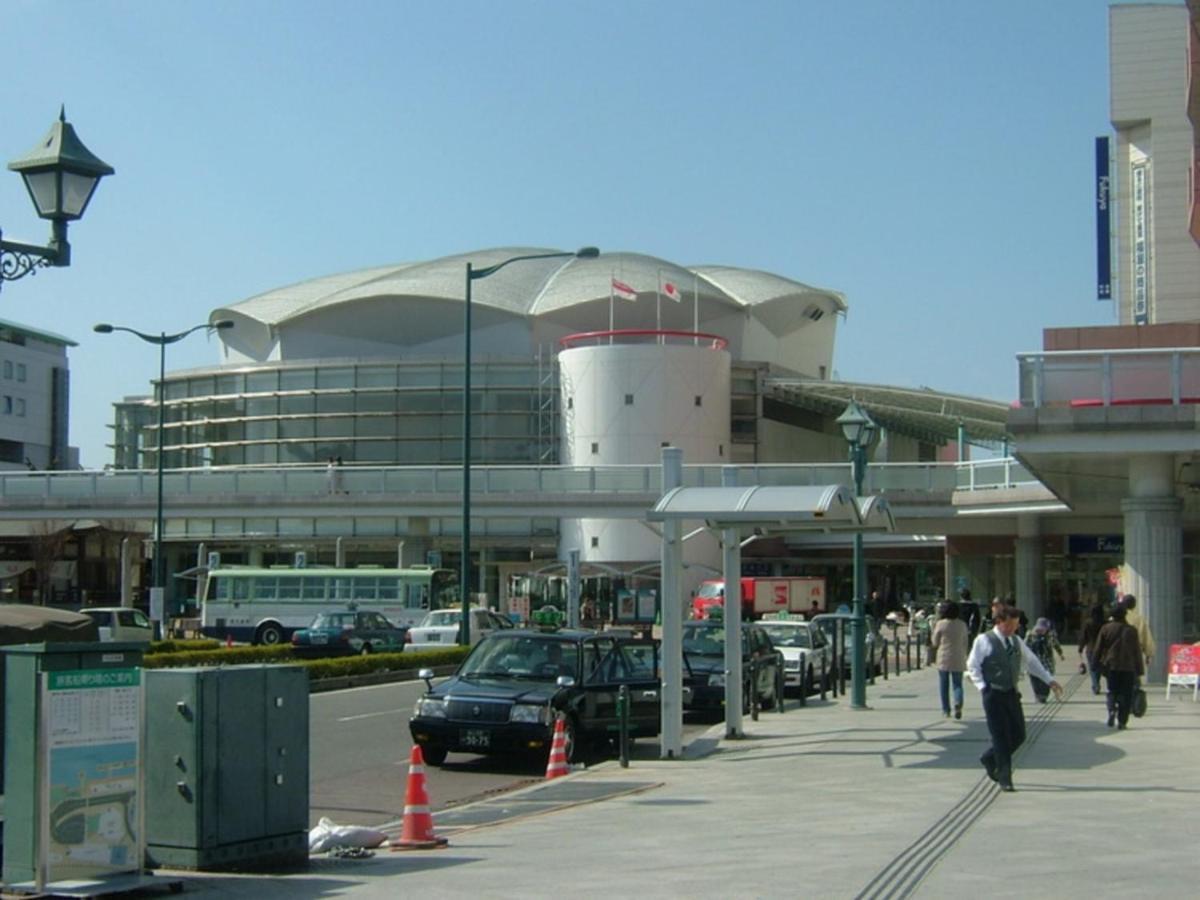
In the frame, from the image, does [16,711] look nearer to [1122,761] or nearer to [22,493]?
[1122,761]

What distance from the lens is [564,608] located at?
71.3 m

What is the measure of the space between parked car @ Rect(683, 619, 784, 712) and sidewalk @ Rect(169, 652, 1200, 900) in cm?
398

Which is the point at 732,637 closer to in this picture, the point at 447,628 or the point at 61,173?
the point at 61,173

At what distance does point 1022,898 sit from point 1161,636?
65.5ft

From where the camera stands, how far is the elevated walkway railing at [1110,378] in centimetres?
2531

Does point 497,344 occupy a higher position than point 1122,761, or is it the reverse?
point 497,344

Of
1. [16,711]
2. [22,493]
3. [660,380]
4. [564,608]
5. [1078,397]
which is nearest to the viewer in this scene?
[16,711]

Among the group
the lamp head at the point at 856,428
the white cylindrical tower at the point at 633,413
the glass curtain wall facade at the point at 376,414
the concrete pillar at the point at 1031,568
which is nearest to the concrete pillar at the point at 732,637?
the lamp head at the point at 856,428

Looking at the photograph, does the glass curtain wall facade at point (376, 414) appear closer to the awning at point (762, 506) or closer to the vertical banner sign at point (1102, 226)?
the vertical banner sign at point (1102, 226)

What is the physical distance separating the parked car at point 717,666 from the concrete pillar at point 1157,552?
6853 mm

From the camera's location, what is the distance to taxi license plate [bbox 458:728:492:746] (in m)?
17.9

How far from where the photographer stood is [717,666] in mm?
24484

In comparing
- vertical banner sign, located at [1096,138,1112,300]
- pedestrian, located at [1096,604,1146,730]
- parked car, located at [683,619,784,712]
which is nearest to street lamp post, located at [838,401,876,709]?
parked car, located at [683,619,784,712]

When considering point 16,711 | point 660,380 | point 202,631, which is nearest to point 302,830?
point 16,711
